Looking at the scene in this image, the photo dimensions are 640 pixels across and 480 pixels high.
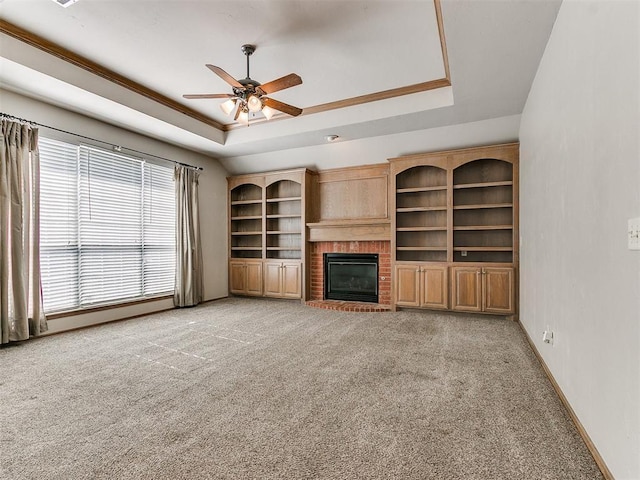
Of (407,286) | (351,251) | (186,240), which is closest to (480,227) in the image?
(407,286)

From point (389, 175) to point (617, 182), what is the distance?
14.4ft

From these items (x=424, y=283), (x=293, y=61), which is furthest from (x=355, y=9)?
(x=424, y=283)

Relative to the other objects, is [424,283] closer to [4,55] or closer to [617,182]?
[617,182]

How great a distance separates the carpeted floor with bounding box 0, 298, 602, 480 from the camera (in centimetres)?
167

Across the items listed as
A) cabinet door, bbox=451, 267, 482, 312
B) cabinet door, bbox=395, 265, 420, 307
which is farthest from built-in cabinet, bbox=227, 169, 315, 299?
cabinet door, bbox=451, 267, 482, 312

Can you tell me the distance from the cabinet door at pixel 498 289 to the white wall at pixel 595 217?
6.58ft

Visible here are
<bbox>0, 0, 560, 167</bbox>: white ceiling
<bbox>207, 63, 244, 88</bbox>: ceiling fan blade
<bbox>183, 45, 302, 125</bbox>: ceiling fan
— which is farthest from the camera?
<bbox>183, 45, 302, 125</bbox>: ceiling fan

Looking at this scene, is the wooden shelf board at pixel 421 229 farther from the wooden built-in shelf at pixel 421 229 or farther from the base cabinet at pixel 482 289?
the base cabinet at pixel 482 289

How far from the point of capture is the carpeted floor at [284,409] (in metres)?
1.67

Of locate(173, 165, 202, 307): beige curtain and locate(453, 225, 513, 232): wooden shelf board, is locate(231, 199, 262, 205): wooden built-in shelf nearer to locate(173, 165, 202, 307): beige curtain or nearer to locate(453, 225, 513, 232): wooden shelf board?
locate(173, 165, 202, 307): beige curtain

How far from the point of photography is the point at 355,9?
2.71 meters

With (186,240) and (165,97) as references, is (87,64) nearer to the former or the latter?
(165,97)

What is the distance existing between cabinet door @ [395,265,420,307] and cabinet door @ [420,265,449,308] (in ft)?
0.30

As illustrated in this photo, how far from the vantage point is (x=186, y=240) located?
5777 mm
